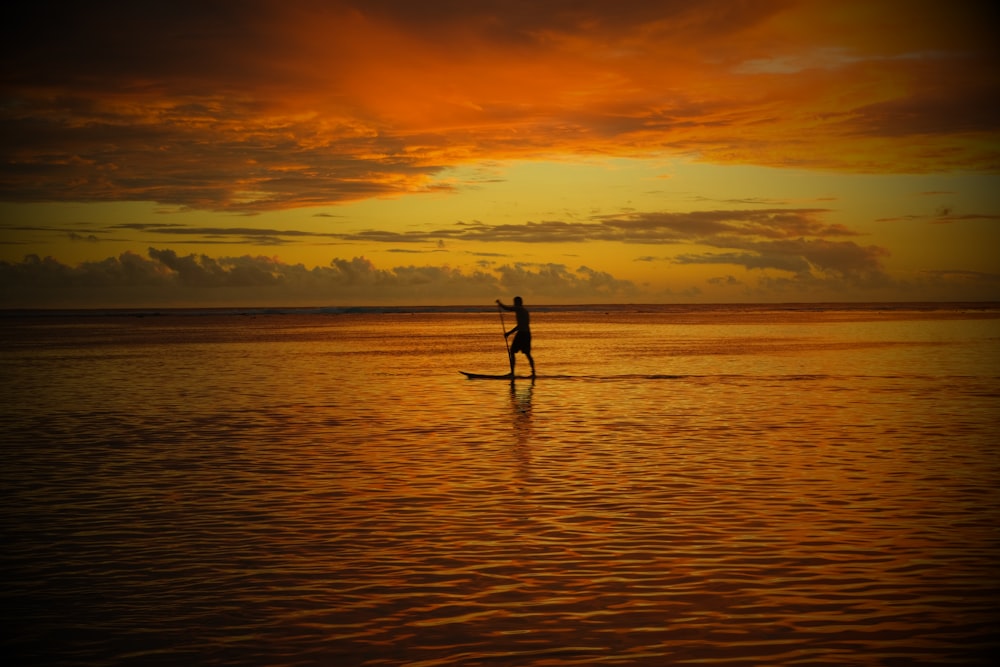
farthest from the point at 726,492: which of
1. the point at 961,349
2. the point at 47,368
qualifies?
the point at 961,349

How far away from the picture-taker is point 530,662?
6742 millimetres

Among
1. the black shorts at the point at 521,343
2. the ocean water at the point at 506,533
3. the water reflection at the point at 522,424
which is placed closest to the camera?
the ocean water at the point at 506,533

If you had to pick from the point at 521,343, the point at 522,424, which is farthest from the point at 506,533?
the point at 521,343

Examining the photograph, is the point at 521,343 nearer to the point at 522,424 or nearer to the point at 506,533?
the point at 522,424

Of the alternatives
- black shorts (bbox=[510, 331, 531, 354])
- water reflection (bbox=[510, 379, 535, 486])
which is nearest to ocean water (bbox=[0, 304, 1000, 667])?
water reflection (bbox=[510, 379, 535, 486])

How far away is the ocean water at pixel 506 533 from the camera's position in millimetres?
7273

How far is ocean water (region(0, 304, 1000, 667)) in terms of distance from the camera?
7.27 metres


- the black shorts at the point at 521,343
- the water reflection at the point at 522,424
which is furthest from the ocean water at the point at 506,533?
the black shorts at the point at 521,343

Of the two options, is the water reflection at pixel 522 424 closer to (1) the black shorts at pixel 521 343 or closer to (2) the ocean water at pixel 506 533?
(2) the ocean water at pixel 506 533

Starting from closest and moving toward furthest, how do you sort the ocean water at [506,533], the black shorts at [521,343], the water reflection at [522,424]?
the ocean water at [506,533] → the water reflection at [522,424] → the black shorts at [521,343]

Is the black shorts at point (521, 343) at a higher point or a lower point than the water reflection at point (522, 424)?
higher

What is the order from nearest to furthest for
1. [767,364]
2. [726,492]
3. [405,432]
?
[726,492], [405,432], [767,364]

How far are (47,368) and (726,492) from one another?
34206mm

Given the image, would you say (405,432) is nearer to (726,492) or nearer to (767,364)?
(726,492)
